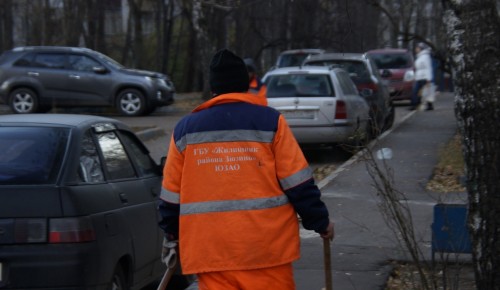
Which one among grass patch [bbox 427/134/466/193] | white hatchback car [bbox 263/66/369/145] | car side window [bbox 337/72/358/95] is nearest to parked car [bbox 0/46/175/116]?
car side window [bbox 337/72/358/95]

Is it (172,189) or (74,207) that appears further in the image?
(74,207)

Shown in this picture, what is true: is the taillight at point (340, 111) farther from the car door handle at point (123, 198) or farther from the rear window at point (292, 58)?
the rear window at point (292, 58)

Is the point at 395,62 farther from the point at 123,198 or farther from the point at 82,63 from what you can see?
the point at 123,198

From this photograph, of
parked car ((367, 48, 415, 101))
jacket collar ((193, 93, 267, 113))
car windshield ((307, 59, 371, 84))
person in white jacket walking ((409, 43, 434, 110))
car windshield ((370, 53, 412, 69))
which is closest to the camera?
jacket collar ((193, 93, 267, 113))

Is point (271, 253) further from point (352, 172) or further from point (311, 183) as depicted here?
point (352, 172)

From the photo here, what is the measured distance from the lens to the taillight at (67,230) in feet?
17.7

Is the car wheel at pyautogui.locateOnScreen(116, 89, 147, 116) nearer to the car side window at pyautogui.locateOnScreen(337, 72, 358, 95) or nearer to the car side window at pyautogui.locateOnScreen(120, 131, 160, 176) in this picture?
the car side window at pyautogui.locateOnScreen(337, 72, 358, 95)

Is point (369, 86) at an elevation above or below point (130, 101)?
above

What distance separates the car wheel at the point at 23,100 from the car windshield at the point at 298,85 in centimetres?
956

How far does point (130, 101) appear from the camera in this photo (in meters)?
23.3

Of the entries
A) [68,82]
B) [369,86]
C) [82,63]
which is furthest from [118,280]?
[82,63]

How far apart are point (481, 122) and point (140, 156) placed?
322 cm

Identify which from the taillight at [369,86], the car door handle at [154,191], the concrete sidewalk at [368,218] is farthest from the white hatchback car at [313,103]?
the car door handle at [154,191]

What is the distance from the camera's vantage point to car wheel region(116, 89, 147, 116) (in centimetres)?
2325
